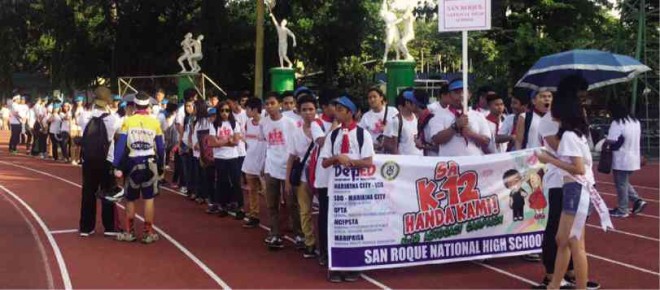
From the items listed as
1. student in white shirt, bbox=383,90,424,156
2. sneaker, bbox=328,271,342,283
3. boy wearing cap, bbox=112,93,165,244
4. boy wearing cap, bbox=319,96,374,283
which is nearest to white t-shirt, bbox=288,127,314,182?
Result: boy wearing cap, bbox=319,96,374,283

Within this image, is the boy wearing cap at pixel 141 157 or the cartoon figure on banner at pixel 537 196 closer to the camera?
the cartoon figure on banner at pixel 537 196

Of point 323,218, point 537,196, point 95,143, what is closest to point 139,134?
point 95,143

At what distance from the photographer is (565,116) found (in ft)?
17.1

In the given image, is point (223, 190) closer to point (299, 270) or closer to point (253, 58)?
point (299, 270)

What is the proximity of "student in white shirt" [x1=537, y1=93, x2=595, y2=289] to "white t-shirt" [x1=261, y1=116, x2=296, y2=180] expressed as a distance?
3122 millimetres

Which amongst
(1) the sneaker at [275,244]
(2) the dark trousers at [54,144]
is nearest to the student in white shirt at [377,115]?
(1) the sneaker at [275,244]

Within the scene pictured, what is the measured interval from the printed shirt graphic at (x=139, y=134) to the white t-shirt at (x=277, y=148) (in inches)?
55.3

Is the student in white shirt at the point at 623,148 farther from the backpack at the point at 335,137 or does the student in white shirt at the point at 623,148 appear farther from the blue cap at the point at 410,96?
the backpack at the point at 335,137

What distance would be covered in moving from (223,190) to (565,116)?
18.4 ft

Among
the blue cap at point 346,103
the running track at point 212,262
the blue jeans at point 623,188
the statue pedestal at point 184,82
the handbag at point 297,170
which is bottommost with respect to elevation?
the running track at point 212,262

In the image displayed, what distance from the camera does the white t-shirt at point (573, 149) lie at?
5141mm

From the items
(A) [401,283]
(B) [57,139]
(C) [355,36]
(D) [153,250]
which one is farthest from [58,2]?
(A) [401,283]

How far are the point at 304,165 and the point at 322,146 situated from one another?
60 cm

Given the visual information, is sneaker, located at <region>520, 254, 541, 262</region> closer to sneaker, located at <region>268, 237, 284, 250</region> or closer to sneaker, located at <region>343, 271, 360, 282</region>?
sneaker, located at <region>343, 271, 360, 282</region>
